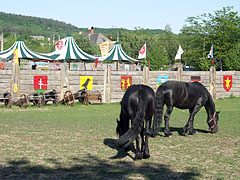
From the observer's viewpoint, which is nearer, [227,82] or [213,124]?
[213,124]

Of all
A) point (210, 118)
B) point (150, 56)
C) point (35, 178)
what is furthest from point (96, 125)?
point (150, 56)

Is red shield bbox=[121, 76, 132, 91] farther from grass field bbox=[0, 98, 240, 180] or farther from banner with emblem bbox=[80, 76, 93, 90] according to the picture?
grass field bbox=[0, 98, 240, 180]

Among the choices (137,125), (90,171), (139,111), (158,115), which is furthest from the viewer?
(158,115)

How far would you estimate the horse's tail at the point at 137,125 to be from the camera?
7.13m

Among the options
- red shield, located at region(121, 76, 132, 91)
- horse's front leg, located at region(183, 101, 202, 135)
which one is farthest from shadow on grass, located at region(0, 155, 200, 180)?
A: red shield, located at region(121, 76, 132, 91)

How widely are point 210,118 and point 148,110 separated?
4.37 meters

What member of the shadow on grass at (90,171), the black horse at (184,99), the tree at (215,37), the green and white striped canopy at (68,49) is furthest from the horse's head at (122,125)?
the tree at (215,37)

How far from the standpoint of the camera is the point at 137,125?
24.0ft

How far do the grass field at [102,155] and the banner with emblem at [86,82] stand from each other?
31.0 ft

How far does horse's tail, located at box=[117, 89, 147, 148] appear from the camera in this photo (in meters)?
7.13

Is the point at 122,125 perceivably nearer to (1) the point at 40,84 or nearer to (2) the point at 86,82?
(1) the point at 40,84

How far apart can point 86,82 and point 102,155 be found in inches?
571

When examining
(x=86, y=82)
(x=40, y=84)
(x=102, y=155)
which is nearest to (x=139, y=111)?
(x=102, y=155)

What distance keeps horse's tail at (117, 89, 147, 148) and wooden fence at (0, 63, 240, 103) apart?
560 inches
